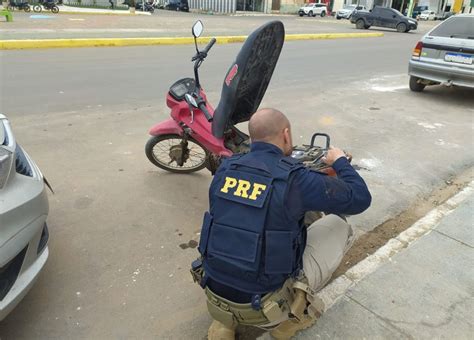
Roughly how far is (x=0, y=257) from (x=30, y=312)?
0.75 metres

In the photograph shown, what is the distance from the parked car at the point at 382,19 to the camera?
26.1 metres

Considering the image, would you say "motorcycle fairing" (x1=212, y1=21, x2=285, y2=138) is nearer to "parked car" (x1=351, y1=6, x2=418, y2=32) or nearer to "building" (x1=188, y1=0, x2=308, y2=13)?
"parked car" (x1=351, y1=6, x2=418, y2=32)

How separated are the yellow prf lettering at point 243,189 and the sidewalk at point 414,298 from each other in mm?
1012

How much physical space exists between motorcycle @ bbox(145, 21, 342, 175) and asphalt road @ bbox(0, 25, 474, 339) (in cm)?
Answer: 31

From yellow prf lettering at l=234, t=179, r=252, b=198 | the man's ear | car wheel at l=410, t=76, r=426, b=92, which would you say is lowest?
car wheel at l=410, t=76, r=426, b=92

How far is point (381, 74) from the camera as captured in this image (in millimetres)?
10867

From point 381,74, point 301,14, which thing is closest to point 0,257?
point 381,74

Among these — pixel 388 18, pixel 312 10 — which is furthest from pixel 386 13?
pixel 312 10

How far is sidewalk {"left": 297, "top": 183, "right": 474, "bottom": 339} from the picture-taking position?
2.43m

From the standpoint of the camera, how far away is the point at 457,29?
7984 mm

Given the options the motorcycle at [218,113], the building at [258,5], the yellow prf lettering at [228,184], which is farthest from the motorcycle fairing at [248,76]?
the building at [258,5]

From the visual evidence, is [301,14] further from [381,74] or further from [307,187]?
[307,187]

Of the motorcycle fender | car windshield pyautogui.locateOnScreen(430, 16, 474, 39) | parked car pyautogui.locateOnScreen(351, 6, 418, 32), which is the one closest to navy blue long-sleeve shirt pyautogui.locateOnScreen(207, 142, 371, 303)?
the motorcycle fender

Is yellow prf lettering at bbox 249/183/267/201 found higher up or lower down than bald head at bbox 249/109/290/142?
lower down
